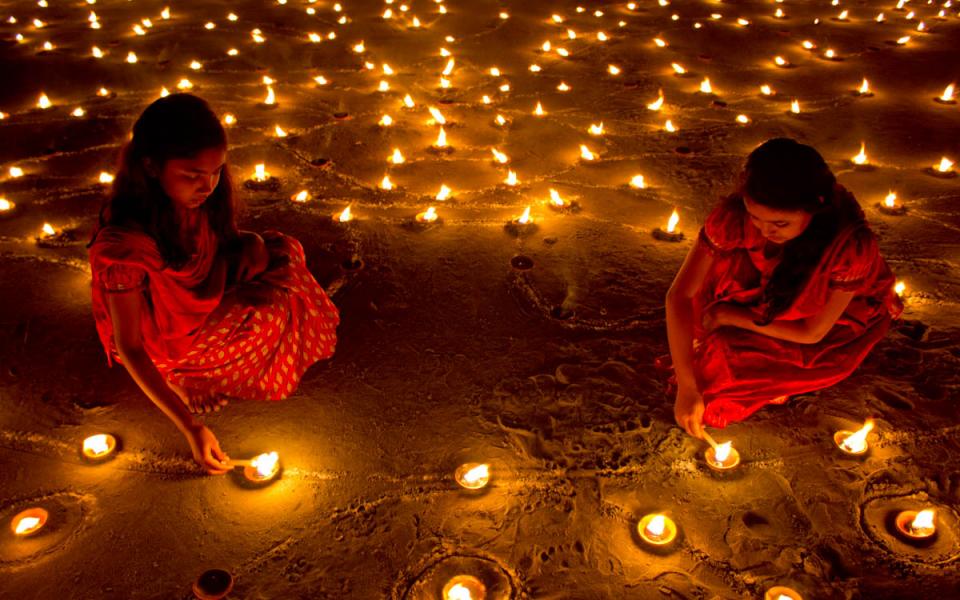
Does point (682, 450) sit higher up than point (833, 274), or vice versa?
point (833, 274)

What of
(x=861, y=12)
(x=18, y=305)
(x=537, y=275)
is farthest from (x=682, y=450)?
(x=861, y=12)

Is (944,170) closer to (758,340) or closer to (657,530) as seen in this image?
(758,340)

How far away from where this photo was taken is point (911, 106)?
5.48 m

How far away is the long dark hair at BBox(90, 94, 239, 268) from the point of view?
204 centimetres

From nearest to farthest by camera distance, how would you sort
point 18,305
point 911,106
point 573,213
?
1. point 18,305
2. point 573,213
3. point 911,106

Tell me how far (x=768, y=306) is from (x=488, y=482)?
131 cm

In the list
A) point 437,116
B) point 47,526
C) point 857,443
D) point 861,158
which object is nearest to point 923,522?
point 857,443

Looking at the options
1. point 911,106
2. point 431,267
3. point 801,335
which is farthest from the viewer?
point 911,106

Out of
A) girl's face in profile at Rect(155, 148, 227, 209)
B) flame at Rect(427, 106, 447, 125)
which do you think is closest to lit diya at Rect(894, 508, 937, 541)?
girl's face in profile at Rect(155, 148, 227, 209)

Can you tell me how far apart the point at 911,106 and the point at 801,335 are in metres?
4.50

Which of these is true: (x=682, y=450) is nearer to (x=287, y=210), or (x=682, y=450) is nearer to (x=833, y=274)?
(x=833, y=274)

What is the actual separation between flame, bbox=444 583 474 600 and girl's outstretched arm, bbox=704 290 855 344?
4.78 feet

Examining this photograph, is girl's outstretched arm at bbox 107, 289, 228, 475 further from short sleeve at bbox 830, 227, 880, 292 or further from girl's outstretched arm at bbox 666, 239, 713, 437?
short sleeve at bbox 830, 227, 880, 292

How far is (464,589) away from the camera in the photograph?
2018 millimetres
